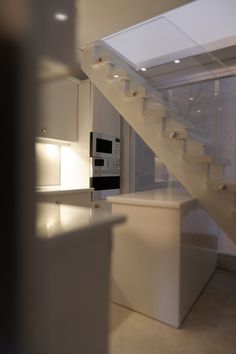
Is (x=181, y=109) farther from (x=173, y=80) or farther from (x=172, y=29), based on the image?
(x=172, y=29)

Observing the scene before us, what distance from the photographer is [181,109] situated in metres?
2.58

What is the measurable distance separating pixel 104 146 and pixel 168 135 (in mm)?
1192

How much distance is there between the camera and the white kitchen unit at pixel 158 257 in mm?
1750

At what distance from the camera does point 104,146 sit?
10.5 feet

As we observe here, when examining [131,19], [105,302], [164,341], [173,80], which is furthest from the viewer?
[173,80]

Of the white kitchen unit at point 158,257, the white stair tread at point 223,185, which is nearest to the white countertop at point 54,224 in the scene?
the white kitchen unit at point 158,257

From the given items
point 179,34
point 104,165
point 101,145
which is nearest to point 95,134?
point 101,145

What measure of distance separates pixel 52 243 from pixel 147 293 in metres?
1.64

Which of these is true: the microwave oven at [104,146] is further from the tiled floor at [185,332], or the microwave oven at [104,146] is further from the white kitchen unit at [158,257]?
Result: the tiled floor at [185,332]

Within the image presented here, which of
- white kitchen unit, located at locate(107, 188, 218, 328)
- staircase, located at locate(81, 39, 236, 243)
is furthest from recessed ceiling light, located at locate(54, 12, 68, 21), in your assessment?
staircase, located at locate(81, 39, 236, 243)

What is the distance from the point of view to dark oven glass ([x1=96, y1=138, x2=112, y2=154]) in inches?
121

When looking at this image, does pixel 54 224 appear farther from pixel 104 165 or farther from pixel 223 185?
pixel 104 165

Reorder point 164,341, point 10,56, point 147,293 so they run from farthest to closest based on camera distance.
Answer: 1. point 147,293
2. point 164,341
3. point 10,56

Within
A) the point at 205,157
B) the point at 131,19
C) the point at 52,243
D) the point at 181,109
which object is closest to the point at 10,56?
the point at 52,243
